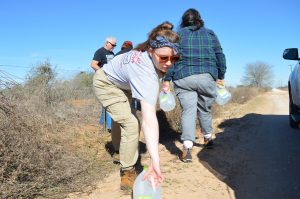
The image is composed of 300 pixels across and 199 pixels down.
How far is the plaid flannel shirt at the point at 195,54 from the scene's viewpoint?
541 centimetres

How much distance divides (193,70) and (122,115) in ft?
4.59

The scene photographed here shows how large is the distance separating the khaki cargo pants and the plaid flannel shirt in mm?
1041

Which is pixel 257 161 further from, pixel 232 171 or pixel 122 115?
pixel 122 115

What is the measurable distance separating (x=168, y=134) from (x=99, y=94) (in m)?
3.19

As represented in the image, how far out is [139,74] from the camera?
370 centimetres

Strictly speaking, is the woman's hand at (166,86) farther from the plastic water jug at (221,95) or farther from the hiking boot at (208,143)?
the hiking boot at (208,143)

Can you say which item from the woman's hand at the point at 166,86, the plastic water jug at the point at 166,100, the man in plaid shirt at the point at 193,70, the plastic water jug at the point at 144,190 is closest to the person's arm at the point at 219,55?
the man in plaid shirt at the point at 193,70

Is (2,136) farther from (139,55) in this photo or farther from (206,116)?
(206,116)

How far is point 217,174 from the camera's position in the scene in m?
4.90

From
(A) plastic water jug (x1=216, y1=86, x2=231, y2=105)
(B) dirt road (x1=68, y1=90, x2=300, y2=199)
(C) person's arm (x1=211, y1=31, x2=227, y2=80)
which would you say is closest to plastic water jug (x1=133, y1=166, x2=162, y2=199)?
(B) dirt road (x1=68, y1=90, x2=300, y2=199)

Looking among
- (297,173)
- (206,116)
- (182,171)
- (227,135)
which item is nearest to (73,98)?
(227,135)

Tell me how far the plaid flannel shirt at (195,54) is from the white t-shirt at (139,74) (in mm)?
1305

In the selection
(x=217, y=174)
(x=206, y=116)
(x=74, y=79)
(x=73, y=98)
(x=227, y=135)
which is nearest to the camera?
(x=217, y=174)

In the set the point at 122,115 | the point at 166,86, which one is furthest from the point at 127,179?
the point at 166,86
